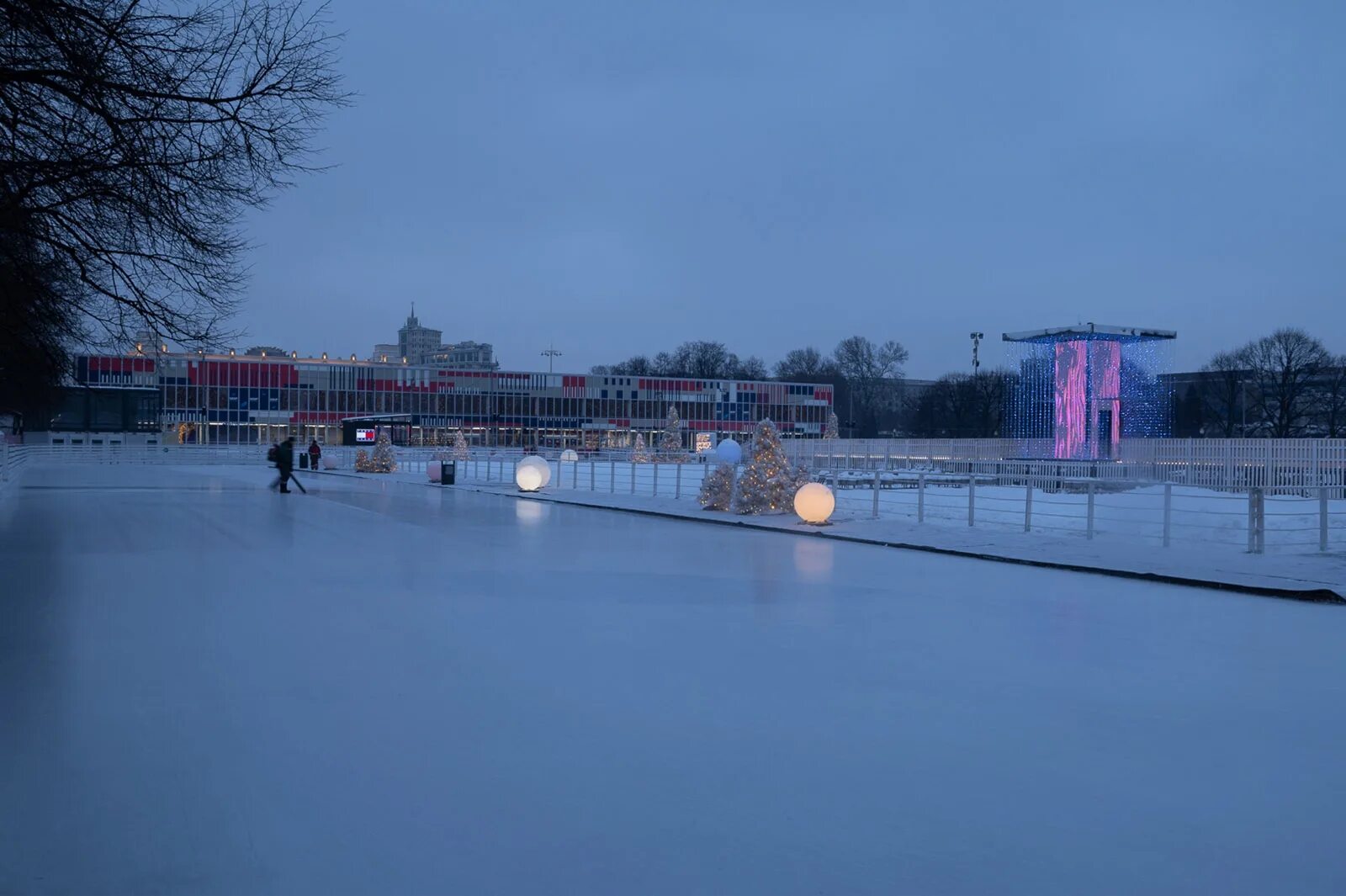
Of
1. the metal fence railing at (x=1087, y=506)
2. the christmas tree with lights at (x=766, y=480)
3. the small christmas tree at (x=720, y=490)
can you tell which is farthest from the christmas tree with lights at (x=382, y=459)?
the christmas tree with lights at (x=766, y=480)

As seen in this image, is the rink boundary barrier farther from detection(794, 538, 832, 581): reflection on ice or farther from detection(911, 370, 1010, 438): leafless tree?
detection(911, 370, 1010, 438): leafless tree

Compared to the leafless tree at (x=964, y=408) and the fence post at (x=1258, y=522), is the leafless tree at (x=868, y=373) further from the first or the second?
the fence post at (x=1258, y=522)

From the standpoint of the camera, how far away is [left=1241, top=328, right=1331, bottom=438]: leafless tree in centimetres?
6981

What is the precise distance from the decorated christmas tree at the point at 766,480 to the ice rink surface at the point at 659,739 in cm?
1165

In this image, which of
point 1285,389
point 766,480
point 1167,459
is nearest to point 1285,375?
point 1285,389

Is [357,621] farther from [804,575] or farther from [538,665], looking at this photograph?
[804,575]

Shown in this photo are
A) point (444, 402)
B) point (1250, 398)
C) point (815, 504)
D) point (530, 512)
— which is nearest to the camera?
point (815, 504)

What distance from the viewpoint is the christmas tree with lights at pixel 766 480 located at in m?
24.8

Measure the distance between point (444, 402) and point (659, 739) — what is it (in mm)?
114464

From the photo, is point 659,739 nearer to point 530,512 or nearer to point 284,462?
point 530,512

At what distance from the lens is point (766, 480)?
2484 cm

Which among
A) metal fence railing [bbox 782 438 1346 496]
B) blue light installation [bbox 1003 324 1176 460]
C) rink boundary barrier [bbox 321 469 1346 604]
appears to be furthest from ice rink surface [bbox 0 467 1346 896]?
blue light installation [bbox 1003 324 1176 460]

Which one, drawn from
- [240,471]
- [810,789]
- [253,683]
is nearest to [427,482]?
→ [240,471]

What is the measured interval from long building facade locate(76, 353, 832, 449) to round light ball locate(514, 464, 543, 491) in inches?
2202
